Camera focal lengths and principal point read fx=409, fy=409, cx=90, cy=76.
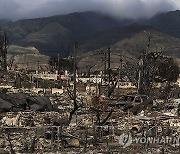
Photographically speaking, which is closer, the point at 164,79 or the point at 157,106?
the point at 157,106

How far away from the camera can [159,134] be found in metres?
16.2

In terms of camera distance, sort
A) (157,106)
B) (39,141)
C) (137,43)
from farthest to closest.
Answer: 1. (137,43)
2. (157,106)
3. (39,141)

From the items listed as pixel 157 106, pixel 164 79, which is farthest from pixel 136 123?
pixel 164 79

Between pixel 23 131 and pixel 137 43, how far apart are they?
14606cm

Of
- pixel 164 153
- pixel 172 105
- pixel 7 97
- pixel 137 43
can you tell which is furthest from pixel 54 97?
pixel 137 43

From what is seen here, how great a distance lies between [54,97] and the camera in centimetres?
3528

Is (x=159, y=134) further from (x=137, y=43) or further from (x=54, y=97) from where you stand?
(x=137, y=43)

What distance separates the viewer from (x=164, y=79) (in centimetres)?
5584

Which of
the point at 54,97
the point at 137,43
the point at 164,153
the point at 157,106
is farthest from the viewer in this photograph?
the point at 137,43

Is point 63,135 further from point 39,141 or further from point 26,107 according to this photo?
point 26,107

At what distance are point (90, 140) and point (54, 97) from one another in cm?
2005

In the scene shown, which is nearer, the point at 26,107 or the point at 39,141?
the point at 39,141

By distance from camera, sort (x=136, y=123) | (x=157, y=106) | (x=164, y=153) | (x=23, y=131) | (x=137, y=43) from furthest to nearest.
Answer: (x=137, y=43), (x=157, y=106), (x=136, y=123), (x=23, y=131), (x=164, y=153)

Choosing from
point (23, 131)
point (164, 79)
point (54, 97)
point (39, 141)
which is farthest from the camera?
point (164, 79)
